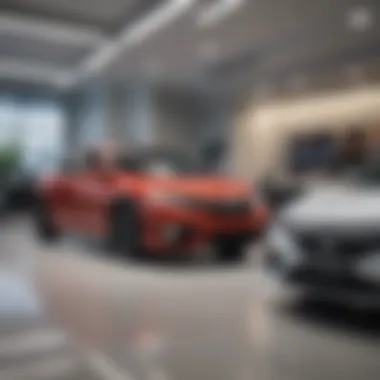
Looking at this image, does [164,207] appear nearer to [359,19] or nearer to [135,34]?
[135,34]

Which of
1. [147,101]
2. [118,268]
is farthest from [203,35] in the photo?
[118,268]

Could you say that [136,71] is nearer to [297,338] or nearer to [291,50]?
[291,50]

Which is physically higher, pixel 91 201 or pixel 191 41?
pixel 191 41

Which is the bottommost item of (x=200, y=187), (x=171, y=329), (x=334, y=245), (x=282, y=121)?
(x=171, y=329)

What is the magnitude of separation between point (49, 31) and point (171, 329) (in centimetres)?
384

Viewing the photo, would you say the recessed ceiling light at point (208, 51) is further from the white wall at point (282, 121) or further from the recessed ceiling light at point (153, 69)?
the white wall at point (282, 121)

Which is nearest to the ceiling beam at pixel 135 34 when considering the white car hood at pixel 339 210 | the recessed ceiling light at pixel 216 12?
the recessed ceiling light at pixel 216 12

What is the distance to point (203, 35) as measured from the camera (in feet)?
26.7

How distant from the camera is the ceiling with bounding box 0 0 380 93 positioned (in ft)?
18.4

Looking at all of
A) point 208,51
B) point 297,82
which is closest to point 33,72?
point 208,51

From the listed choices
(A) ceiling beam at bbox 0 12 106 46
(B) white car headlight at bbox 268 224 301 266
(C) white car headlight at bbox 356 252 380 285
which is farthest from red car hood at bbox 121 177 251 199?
(C) white car headlight at bbox 356 252 380 285

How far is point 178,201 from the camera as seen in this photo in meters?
5.12

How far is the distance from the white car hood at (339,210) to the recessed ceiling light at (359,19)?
3.54 metres

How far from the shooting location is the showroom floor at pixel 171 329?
8.30 ft
